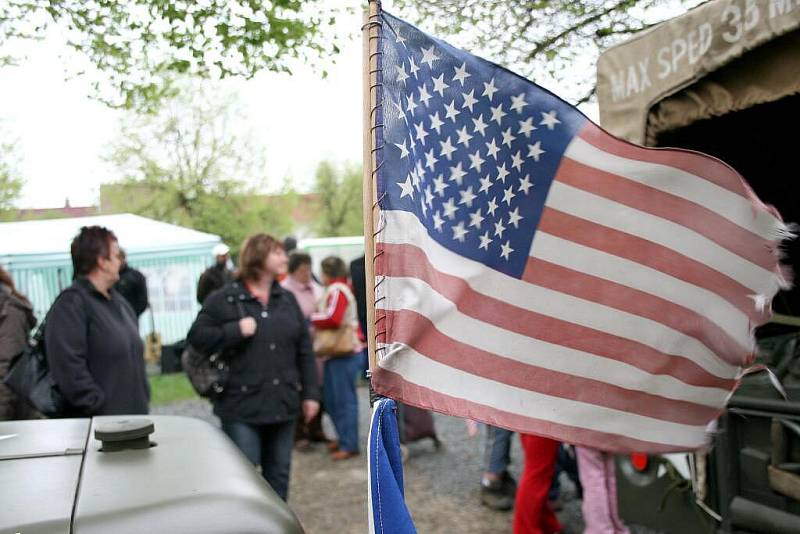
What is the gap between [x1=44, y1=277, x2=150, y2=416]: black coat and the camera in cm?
363

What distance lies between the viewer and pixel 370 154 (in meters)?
1.96

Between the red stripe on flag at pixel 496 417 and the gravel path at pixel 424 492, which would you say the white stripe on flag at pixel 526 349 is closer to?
the red stripe on flag at pixel 496 417

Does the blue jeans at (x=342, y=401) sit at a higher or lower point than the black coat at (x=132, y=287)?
lower

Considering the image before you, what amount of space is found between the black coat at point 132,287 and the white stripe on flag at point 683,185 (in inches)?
236

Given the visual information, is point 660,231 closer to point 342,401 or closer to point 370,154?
point 370,154

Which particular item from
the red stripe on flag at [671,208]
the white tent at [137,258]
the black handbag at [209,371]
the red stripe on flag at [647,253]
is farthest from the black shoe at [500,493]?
the white tent at [137,258]

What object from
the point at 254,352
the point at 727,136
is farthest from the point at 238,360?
the point at 727,136

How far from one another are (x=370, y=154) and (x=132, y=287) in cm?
608

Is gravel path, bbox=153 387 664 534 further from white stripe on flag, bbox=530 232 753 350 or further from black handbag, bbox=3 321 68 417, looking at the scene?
white stripe on flag, bbox=530 232 753 350

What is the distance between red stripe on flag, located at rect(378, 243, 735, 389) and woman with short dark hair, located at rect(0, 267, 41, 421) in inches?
115

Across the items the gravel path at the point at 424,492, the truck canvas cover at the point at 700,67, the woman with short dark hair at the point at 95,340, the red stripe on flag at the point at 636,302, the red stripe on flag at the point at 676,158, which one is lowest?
the gravel path at the point at 424,492

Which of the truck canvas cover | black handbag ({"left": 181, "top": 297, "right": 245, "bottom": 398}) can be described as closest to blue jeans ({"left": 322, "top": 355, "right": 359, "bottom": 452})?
black handbag ({"left": 181, "top": 297, "right": 245, "bottom": 398})

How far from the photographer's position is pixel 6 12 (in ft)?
14.7

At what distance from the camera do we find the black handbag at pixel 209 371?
4.24 m
